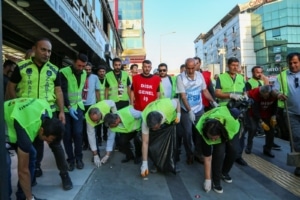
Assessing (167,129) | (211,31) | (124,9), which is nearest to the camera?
(167,129)

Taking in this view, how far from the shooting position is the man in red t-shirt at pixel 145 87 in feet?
18.6

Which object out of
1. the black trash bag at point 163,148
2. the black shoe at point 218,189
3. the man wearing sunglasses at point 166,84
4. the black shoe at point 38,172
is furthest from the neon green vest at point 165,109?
the man wearing sunglasses at point 166,84

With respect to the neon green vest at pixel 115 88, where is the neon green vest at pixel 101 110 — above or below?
below

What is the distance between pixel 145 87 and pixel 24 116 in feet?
9.24

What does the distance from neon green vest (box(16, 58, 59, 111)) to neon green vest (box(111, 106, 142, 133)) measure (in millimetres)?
1205

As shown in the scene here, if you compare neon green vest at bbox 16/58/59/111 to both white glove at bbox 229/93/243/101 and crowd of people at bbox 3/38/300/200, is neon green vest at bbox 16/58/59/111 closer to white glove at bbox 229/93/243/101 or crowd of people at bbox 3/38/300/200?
crowd of people at bbox 3/38/300/200

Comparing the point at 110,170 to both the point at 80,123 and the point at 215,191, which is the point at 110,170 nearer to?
the point at 80,123

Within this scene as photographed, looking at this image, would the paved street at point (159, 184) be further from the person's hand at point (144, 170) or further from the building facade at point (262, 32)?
the building facade at point (262, 32)

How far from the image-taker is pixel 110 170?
5.06m

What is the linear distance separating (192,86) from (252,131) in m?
1.68

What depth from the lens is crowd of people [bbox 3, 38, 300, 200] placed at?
3.26 m

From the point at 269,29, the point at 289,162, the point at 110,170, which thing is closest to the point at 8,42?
the point at 110,170

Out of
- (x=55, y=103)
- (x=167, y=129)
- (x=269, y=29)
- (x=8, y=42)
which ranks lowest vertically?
(x=167, y=129)

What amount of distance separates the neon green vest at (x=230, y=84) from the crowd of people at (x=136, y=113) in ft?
0.05
